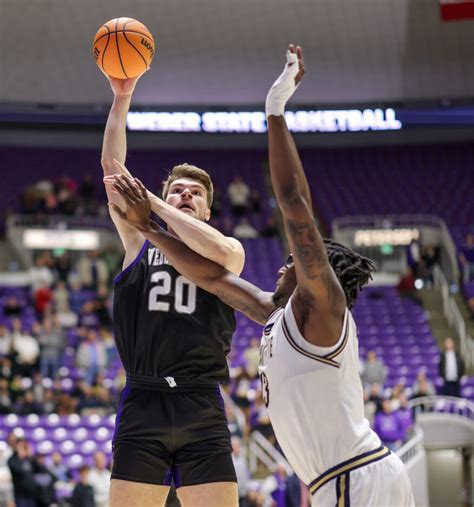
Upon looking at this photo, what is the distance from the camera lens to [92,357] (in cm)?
1612

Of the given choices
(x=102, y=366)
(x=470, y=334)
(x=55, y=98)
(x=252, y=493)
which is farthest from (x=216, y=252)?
(x=55, y=98)

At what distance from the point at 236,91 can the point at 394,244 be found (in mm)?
5565

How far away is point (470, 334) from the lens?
63.2 ft

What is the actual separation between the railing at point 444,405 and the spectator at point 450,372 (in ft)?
0.65

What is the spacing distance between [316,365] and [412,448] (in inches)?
422

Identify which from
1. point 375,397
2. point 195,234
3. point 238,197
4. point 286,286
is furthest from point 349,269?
point 238,197

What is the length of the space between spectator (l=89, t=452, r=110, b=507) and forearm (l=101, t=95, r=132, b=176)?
8.37 m

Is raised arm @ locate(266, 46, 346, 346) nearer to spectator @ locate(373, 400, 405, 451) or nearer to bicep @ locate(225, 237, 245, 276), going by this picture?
bicep @ locate(225, 237, 245, 276)

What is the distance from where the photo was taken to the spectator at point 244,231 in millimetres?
22062

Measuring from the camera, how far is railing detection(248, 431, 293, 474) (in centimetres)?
1392

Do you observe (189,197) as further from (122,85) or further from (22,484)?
(22,484)

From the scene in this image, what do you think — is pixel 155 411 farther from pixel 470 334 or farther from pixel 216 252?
pixel 470 334

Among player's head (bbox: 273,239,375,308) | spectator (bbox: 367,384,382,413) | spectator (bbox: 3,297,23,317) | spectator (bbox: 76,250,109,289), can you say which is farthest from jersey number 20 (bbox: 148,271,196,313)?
spectator (bbox: 76,250,109,289)

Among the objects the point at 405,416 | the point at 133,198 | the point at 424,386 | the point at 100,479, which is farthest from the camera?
the point at 424,386
